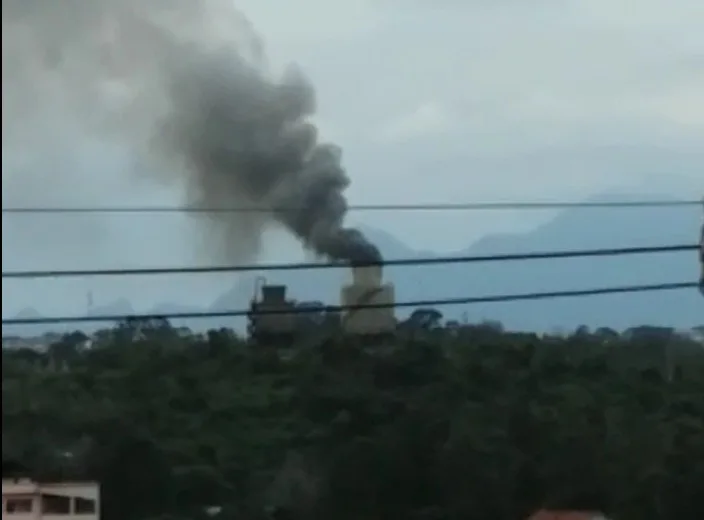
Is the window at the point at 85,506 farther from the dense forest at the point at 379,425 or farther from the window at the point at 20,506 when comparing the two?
the window at the point at 20,506

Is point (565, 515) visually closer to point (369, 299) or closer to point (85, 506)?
point (369, 299)

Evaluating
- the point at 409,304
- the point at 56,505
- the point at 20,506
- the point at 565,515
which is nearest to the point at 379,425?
the point at 565,515

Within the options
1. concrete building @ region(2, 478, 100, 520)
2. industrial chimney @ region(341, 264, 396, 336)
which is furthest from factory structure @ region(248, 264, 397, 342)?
concrete building @ region(2, 478, 100, 520)

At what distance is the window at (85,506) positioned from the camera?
4.55 meters

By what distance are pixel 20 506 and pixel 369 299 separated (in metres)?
1.20

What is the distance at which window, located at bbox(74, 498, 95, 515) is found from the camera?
4.55m

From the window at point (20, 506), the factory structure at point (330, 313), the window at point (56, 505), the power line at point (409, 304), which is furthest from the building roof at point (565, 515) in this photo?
the window at point (20, 506)

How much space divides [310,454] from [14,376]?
46.1 inches

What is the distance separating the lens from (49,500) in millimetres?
4398

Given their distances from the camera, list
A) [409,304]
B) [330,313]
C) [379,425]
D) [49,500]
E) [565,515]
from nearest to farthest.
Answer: [409,304] → [49,500] → [330,313] → [379,425] → [565,515]

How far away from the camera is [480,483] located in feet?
16.6

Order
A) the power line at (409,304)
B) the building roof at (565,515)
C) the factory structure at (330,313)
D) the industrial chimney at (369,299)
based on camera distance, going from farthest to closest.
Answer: the building roof at (565,515) → the industrial chimney at (369,299) → the factory structure at (330,313) → the power line at (409,304)

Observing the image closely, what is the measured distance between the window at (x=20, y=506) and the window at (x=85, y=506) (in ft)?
0.77

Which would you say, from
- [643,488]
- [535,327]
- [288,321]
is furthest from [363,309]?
[643,488]
